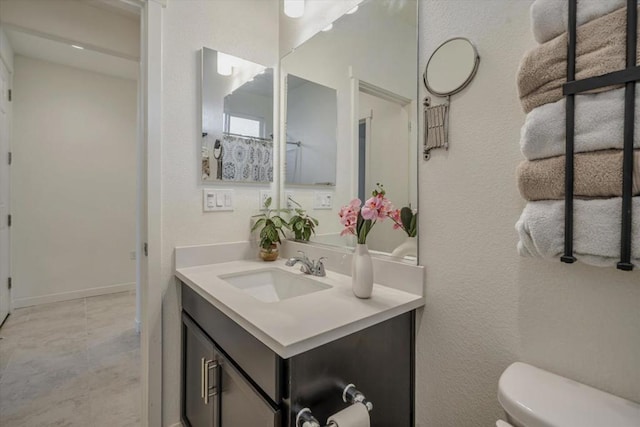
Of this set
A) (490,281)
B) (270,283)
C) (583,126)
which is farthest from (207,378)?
(583,126)

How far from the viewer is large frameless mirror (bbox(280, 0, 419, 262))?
112 cm

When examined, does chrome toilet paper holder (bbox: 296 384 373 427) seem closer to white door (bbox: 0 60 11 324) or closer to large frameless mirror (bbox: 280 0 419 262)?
large frameless mirror (bbox: 280 0 419 262)

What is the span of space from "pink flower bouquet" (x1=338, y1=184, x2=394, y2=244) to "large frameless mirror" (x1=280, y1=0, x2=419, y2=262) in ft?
0.50

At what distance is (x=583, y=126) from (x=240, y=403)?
1.16 meters

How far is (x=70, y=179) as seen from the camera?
3.32 m

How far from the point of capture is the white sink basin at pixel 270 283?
1.36m

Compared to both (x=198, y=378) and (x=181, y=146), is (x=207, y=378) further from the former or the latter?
(x=181, y=146)

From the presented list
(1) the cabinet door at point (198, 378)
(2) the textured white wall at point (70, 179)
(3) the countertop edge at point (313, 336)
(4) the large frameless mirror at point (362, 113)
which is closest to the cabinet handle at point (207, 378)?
(1) the cabinet door at point (198, 378)

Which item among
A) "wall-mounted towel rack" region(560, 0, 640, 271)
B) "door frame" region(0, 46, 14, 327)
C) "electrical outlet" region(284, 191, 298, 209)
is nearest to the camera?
"wall-mounted towel rack" region(560, 0, 640, 271)

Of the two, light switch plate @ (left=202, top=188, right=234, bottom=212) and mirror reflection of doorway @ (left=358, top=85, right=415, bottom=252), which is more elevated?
mirror reflection of doorway @ (left=358, top=85, right=415, bottom=252)

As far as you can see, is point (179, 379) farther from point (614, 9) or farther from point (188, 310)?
point (614, 9)

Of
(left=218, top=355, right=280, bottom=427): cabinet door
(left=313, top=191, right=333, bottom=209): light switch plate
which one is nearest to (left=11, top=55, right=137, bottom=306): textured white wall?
(left=313, top=191, right=333, bottom=209): light switch plate

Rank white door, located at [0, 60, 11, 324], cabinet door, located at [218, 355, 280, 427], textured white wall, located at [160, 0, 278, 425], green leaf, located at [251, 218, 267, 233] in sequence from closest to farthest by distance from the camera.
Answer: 1. cabinet door, located at [218, 355, 280, 427]
2. textured white wall, located at [160, 0, 278, 425]
3. green leaf, located at [251, 218, 267, 233]
4. white door, located at [0, 60, 11, 324]

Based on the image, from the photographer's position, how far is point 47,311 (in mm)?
3018
